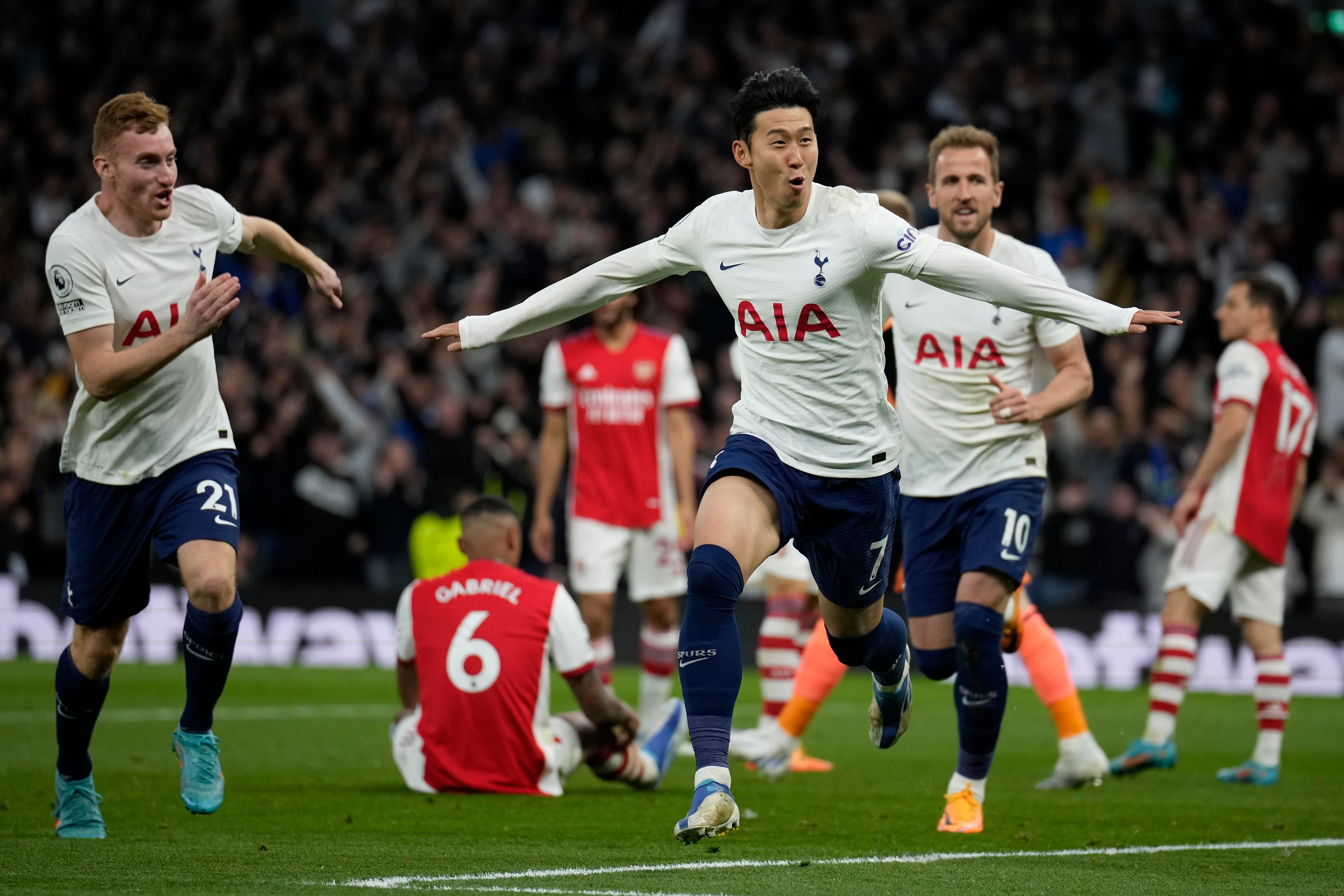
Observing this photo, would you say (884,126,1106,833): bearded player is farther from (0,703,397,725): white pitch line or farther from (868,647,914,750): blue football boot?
(0,703,397,725): white pitch line

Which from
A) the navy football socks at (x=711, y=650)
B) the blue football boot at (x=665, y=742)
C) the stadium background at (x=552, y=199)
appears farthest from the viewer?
the stadium background at (x=552, y=199)

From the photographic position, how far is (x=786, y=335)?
20.1 feet

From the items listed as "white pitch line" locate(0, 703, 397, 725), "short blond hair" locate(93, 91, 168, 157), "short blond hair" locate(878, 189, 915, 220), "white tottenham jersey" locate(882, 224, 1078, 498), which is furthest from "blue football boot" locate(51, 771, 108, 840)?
"white pitch line" locate(0, 703, 397, 725)

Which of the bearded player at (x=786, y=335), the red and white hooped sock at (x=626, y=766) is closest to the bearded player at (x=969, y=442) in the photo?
the bearded player at (x=786, y=335)

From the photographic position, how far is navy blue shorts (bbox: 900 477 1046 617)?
7234mm

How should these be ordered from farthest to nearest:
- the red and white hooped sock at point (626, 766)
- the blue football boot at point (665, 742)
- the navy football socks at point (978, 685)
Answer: the blue football boot at point (665, 742) < the red and white hooped sock at point (626, 766) < the navy football socks at point (978, 685)

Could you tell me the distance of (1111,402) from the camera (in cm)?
1652

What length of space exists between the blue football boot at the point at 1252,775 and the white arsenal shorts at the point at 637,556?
326 cm

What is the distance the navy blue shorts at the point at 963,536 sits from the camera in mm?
7234

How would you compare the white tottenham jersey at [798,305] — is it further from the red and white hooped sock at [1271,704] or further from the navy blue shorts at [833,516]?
the red and white hooped sock at [1271,704]

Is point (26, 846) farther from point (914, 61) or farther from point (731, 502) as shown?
point (914, 61)

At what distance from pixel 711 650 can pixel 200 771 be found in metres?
2.14

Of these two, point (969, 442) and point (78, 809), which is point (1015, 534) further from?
point (78, 809)

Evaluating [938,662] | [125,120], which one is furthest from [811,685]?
[125,120]
